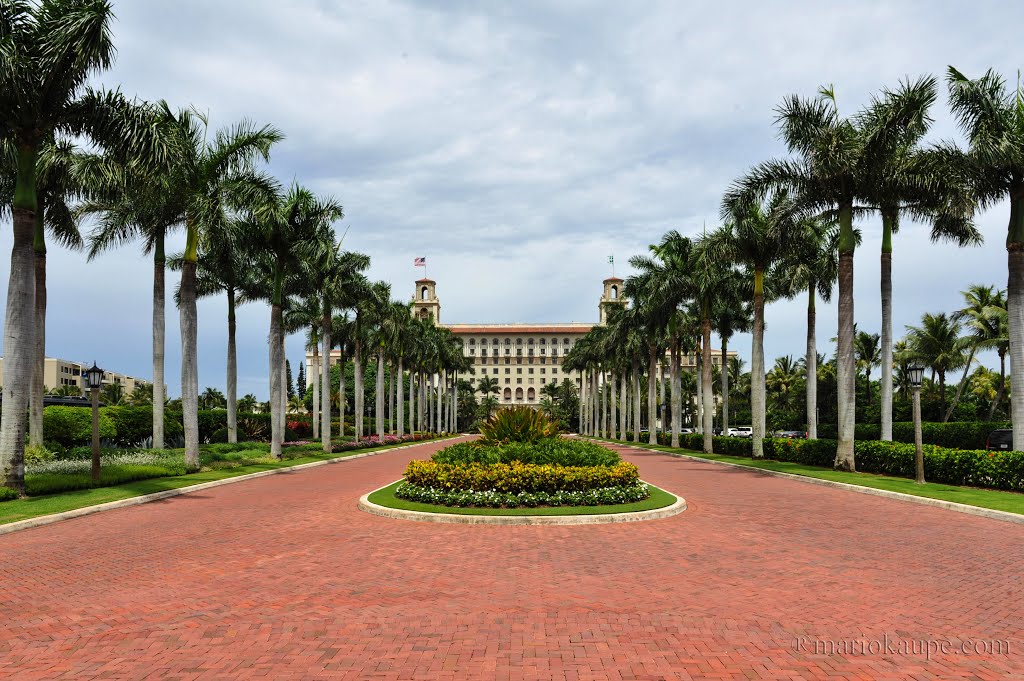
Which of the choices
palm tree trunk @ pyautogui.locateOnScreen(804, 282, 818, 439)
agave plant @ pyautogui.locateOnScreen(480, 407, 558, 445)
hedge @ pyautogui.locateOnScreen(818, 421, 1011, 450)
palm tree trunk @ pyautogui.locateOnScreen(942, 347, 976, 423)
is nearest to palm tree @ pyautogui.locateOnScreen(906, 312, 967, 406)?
palm tree trunk @ pyautogui.locateOnScreen(942, 347, 976, 423)

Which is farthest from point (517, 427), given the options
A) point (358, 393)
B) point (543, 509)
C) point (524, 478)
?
point (358, 393)

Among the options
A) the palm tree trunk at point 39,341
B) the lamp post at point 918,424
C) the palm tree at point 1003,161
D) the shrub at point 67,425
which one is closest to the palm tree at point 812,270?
the palm tree at point 1003,161

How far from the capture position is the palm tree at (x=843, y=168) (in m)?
24.0

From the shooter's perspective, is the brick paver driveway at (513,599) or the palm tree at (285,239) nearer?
the brick paver driveway at (513,599)

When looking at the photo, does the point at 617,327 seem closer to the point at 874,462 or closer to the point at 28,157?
the point at 874,462

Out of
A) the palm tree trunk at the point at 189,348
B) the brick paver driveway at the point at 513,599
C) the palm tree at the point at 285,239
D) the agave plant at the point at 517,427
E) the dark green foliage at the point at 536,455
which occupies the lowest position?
the brick paver driveway at the point at 513,599

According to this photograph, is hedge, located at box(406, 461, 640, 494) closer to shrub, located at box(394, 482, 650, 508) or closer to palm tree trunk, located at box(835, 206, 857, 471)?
shrub, located at box(394, 482, 650, 508)

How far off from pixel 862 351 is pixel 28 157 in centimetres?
6894

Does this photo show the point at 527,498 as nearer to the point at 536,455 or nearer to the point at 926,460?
the point at 536,455

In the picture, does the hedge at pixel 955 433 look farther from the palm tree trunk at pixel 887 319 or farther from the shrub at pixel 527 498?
the shrub at pixel 527 498

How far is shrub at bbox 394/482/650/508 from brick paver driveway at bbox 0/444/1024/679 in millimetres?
1527

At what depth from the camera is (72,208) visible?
28.6m

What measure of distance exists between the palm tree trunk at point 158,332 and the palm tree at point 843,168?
25.0 metres

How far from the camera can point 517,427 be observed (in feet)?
62.9
